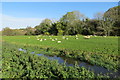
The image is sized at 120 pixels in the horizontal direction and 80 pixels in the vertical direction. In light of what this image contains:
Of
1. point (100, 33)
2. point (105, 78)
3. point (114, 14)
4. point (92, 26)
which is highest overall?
point (114, 14)

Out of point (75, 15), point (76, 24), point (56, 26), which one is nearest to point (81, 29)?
point (76, 24)

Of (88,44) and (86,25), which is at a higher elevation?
(86,25)

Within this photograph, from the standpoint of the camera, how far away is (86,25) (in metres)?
41.8

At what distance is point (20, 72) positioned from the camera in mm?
5848

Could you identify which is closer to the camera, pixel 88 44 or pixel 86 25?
pixel 88 44

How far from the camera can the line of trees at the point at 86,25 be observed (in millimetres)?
35219

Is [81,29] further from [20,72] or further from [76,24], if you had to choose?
[20,72]

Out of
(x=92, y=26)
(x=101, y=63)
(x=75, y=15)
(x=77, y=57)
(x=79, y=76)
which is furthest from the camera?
(x=75, y=15)

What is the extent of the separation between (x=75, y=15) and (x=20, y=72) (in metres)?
40.9

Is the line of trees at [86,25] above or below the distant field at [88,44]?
above

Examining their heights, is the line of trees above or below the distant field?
above

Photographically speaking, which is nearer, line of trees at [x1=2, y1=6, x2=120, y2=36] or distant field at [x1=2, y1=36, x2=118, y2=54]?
distant field at [x1=2, y1=36, x2=118, y2=54]

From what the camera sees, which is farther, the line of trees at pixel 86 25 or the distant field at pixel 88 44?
the line of trees at pixel 86 25

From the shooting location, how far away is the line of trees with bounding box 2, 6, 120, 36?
35219 millimetres
